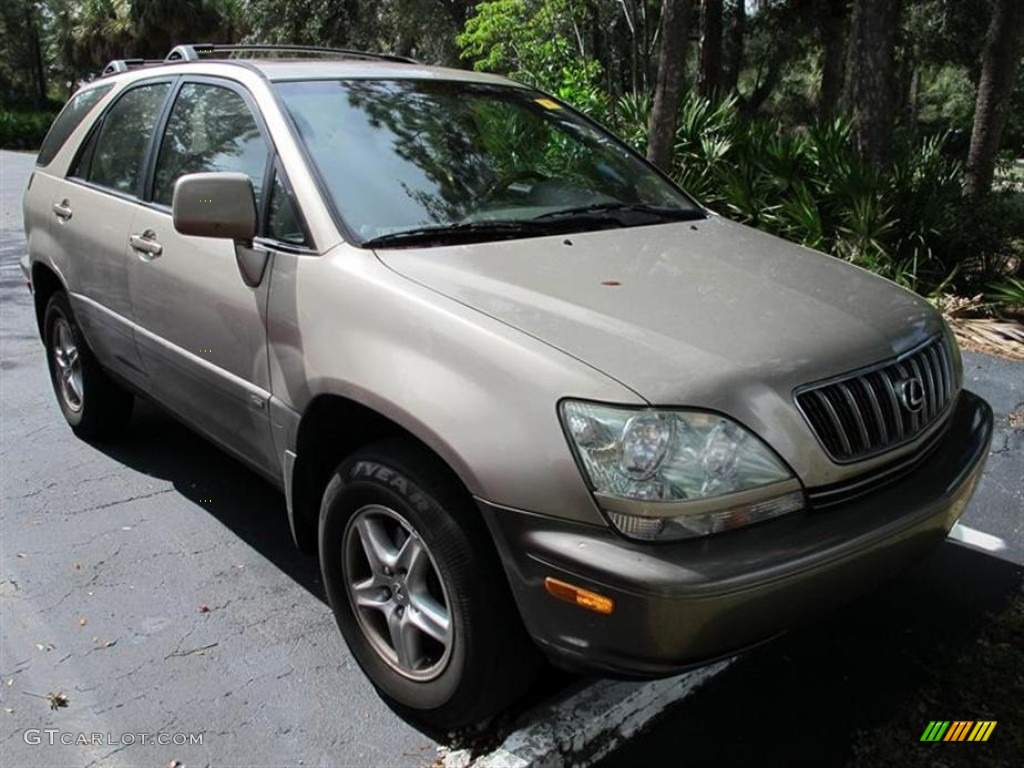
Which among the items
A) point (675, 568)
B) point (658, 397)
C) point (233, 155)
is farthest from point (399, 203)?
point (675, 568)

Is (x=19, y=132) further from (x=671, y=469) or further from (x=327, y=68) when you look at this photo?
(x=671, y=469)

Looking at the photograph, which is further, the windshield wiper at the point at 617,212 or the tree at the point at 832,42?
the tree at the point at 832,42

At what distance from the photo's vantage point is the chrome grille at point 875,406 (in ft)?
7.33

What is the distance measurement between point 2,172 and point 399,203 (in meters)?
22.9

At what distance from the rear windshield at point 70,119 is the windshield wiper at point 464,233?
8.19ft

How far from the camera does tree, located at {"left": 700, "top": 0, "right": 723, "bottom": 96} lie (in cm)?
1539

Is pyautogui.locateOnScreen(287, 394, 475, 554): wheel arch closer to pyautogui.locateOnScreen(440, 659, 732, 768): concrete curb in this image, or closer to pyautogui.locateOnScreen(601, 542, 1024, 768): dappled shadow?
pyautogui.locateOnScreen(440, 659, 732, 768): concrete curb

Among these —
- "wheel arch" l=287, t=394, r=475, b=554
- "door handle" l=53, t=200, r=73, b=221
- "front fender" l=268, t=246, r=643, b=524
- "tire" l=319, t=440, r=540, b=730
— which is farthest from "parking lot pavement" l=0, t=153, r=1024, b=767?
"door handle" l=53, t=200, r=73, b=221

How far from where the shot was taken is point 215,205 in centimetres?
283

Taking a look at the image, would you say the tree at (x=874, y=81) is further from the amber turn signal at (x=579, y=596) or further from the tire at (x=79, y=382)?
the amber turn signal at (x=579, y=596)

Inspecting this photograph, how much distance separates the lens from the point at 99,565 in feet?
11.8

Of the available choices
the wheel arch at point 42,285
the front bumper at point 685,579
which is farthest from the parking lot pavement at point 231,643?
the wheel arch at point 42,285

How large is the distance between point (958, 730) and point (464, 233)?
2066mm

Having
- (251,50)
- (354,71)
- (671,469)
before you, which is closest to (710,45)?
(251,50)
